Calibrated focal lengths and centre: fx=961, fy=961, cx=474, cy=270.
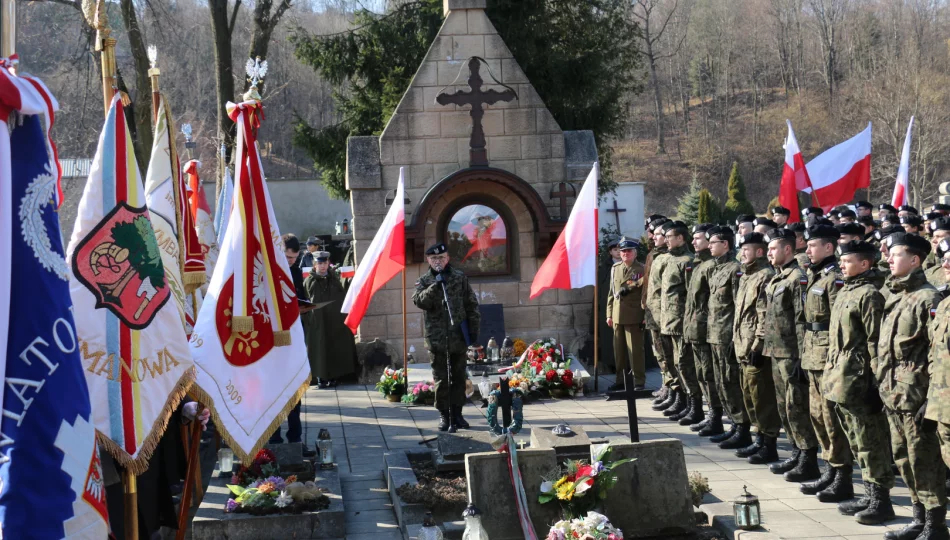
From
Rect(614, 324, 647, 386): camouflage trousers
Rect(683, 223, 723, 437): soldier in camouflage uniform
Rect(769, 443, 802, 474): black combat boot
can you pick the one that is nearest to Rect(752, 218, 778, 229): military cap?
Rect(683, 223, 723, 437): soldier in camouflage uniform

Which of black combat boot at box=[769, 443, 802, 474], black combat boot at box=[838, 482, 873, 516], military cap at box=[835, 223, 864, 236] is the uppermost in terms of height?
military cap at box=[835, 223, 864, 236]

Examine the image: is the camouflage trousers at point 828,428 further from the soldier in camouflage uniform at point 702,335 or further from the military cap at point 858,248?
the soldier in camouflage uniform at point 702,335

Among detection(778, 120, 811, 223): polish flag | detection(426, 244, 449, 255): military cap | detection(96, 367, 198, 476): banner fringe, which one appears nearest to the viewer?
detection(96, 367, 198, 476): banner fringe

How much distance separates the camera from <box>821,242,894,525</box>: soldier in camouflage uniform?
6777mm

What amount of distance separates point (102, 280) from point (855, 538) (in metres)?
5.08

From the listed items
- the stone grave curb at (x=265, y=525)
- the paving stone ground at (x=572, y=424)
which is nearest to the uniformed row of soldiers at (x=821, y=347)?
the paving stone ground at (x=572, y=424)

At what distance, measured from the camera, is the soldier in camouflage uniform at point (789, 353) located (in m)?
8.05

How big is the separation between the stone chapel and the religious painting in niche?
0.02 meters

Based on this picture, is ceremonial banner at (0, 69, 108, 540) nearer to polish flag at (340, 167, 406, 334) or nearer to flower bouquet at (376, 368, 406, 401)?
polish flag at (340, 167, 406, 334)

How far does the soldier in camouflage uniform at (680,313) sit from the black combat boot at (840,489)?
315 centimetres

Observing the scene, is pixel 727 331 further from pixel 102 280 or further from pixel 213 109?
pixel 213 109

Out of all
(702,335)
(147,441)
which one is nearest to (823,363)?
(702,335)

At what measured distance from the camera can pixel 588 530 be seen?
6137 mm

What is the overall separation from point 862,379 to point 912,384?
1.97 ft
